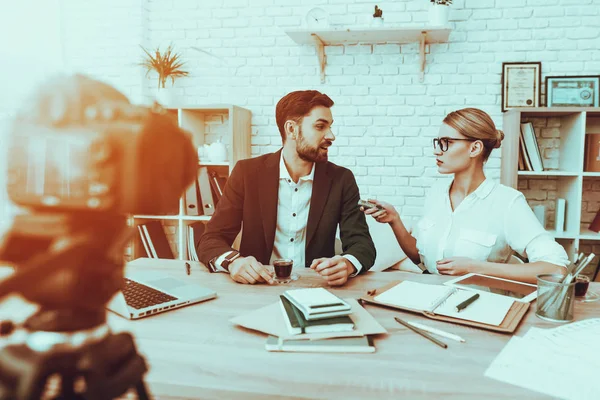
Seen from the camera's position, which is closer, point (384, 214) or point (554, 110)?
point (384, 214)

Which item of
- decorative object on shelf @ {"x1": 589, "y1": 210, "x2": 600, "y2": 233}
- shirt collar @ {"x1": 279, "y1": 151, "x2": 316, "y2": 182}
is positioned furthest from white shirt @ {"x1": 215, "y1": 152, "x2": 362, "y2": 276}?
decorative object on shelf @ {"x1": 589, "y1": 210, "x2": 600, "y2": 233}

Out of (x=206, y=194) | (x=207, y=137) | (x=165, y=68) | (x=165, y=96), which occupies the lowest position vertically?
(x=206, y=194)

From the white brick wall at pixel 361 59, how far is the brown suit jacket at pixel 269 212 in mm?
1303

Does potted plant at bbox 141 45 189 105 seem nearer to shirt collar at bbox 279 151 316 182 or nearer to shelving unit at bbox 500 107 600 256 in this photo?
shirt collar at bbox 279 151 316 182

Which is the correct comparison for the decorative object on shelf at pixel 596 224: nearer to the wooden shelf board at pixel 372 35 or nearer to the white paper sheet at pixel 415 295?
the wooden shelf board at pixel 372 35

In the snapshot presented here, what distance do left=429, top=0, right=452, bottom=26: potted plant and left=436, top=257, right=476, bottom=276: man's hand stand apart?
1942 millimetres

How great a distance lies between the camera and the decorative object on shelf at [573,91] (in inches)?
121

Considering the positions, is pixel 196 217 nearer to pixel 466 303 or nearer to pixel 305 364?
pixel 466 303

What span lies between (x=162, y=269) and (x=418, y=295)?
3.17ft

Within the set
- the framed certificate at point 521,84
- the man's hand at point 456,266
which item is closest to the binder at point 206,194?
the man's hand at point 456,266

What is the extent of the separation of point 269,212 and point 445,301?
1035 millimetres

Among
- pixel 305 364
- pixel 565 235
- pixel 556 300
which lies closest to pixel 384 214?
pixel 556 300

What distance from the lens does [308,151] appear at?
2.22 meters

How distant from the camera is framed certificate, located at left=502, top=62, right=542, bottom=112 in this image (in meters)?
3.15
